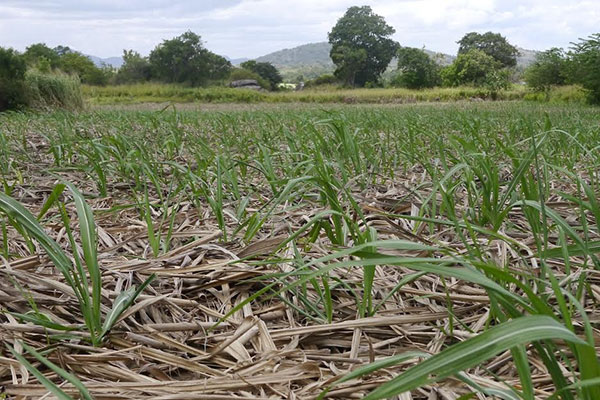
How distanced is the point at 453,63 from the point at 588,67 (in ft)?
87.5

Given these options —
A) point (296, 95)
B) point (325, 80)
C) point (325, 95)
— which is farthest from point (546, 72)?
point (325, 80)

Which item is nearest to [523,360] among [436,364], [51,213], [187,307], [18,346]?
[436,364]

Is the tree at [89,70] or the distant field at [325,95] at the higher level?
the tree at [89,70]

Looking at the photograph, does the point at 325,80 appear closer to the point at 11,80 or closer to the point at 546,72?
the point at 546,72

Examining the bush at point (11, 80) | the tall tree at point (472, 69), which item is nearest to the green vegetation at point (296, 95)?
the tall tree at point (472, 69)

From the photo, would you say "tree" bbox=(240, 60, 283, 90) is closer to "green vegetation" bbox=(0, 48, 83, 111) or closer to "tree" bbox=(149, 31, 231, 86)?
"tree" bbox=(149, 31, 231, 86)

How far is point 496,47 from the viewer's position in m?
58.9

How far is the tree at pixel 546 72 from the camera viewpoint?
1988 cm

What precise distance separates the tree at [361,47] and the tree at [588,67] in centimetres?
4175

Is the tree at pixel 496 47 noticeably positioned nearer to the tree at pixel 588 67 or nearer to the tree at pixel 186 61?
the tree at pixel 186 61

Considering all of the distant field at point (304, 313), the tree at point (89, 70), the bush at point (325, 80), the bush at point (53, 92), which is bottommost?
the distant field at point (304, 313)

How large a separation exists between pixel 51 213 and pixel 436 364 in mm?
1602

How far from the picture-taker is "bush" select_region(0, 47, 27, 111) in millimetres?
11140

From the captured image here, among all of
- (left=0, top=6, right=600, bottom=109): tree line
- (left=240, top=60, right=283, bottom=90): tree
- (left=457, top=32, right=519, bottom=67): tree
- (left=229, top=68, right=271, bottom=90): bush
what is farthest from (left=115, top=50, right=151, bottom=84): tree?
(left=457, top=32, right=519, bottom=67): tree
